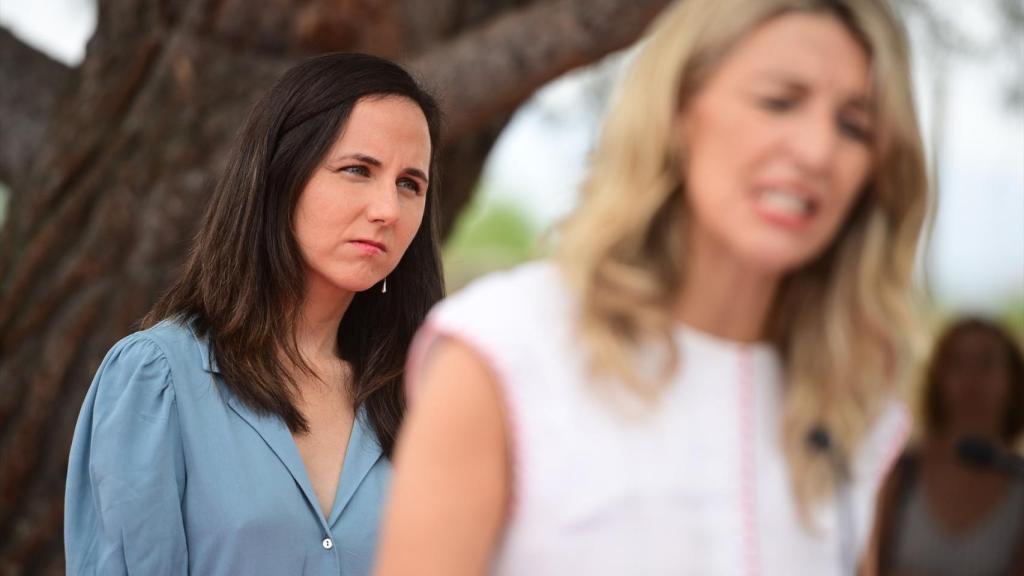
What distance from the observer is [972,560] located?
4.27 m

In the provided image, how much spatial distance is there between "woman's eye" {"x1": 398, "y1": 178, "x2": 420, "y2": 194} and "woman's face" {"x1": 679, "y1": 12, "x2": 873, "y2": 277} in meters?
1.09

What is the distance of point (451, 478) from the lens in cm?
117

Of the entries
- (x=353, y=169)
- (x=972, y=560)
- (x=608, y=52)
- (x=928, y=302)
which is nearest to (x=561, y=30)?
(x=608, y=52)

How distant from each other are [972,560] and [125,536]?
2996 millimetres

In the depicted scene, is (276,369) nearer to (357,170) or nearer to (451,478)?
(357,170)

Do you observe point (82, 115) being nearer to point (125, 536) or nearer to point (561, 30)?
point (561, 30)

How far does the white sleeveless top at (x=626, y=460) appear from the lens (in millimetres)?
1192

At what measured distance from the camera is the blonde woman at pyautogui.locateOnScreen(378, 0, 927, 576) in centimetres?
119

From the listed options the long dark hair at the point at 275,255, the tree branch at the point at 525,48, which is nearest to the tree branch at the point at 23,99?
the tree branch at the point at 525,48

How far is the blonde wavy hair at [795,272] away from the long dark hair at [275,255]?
41.2 inches

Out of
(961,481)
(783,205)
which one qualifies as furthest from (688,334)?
(961,481)

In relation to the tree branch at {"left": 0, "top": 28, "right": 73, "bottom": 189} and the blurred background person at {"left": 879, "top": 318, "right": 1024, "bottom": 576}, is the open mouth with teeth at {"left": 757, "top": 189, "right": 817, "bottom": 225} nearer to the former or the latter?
the blurred background person at {"left": 879, "top": 318, "right": 1024, "bottom": 576}

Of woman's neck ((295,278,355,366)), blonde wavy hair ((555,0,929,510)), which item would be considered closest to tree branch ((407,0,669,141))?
woman's neck ((295,278,355,366))

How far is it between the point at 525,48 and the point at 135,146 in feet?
3.48
